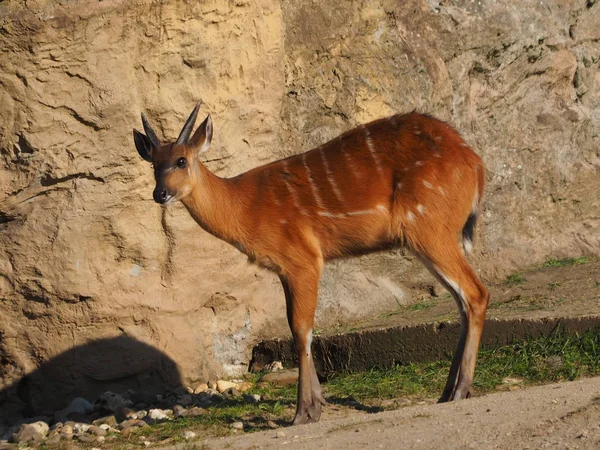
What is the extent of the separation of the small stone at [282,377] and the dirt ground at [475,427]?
1759 mm

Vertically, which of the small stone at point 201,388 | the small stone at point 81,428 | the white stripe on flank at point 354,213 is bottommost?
the small stone at point 201,388

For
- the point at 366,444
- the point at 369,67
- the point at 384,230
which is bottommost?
the point at 366,444

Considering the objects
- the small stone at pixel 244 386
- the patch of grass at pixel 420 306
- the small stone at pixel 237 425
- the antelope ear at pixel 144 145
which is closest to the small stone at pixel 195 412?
the small stone at pixel 237 425

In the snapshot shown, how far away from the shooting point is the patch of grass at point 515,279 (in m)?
8.73

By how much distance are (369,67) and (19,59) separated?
2.81 m

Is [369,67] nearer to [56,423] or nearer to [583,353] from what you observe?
[583,353]

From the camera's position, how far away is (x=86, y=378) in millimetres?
7625

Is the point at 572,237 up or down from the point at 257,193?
down

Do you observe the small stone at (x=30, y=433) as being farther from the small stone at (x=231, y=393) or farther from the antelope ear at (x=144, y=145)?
the antelope ear at (x=144, y=145)

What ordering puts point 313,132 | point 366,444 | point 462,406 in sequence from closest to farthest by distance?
point 366,444 → point 462,406 → point 313,132

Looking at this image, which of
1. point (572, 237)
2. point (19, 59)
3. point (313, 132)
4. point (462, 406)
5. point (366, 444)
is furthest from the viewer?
point (572, 237)

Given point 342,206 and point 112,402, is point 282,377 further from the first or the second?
point 342,206

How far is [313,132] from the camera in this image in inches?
338

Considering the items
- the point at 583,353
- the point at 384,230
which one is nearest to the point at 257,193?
the point at 384,230
